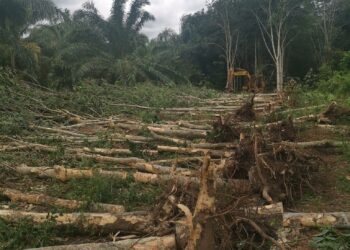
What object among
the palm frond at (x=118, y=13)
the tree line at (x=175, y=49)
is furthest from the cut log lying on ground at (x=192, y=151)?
the palm frond at (x=118, y=13)

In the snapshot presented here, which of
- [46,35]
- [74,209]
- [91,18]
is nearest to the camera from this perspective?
[74,209]

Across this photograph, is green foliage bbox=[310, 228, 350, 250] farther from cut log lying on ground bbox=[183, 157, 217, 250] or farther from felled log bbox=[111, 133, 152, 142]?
felled log bbox=[111, 133, 152, 142]

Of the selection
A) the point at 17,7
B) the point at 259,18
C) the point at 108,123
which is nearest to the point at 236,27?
the point at 259,18

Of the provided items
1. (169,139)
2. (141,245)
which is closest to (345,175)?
(169,139)

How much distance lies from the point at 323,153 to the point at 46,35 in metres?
24.8

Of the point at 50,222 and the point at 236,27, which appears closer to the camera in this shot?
the point at 50,222

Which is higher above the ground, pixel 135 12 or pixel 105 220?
pixel 135 12

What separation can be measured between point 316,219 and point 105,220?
1946 millimetres

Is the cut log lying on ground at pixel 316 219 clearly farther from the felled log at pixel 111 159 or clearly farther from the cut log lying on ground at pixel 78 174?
the felled log at pixel 111 159

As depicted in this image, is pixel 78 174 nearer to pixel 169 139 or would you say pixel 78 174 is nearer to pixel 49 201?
pixel 49 201

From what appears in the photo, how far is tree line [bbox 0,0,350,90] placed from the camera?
18.7 m

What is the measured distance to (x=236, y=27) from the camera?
3178 cm

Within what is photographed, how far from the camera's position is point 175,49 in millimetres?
36094

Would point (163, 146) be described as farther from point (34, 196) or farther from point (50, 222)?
point (50, 222)
